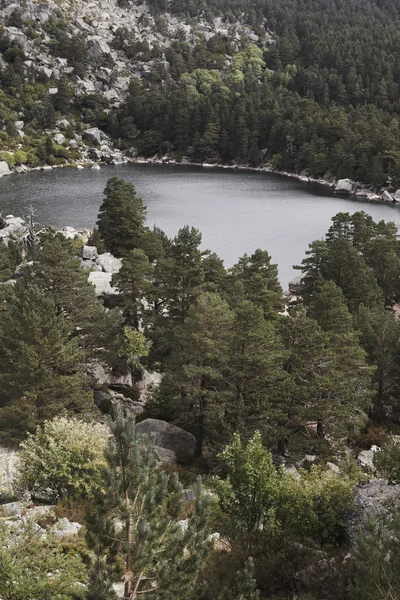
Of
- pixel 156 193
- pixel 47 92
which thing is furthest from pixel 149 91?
pixel 156 193

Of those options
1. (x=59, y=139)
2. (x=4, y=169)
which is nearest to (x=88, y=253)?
(x=4, y=169)

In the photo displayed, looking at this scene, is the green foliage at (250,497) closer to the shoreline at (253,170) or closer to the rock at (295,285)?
the rock at (295,285)

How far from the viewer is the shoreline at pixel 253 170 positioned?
122m

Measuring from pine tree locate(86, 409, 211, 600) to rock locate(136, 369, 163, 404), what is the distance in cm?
2985

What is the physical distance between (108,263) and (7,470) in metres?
36.7

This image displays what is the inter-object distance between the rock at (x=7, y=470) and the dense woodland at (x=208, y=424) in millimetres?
748

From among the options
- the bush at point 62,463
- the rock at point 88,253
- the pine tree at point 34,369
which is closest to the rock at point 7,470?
the bush at point 62,463

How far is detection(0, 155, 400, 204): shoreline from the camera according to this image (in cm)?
12219

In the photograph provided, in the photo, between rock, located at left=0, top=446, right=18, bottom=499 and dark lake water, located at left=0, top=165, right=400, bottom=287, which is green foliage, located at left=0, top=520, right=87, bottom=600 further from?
dark lake water, located at left=0, top=165, right=400, bottom=287

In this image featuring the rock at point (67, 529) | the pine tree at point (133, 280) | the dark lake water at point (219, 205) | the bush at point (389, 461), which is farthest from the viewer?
the dark lake water at point (219, 205)

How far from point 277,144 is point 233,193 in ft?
178

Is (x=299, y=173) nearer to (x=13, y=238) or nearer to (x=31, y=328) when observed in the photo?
(x=13, y=238)

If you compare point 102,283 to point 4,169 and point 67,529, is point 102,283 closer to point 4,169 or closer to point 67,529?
point 67,529

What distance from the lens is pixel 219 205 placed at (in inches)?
4176
